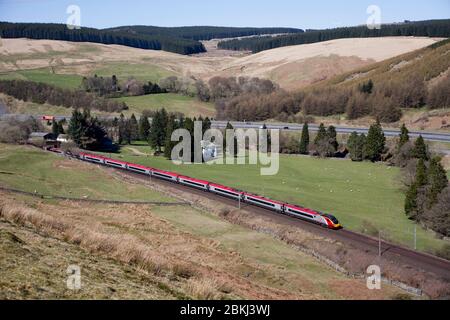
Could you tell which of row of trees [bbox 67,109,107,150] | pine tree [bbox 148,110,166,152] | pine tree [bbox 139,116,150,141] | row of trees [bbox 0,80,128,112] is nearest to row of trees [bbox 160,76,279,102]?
row of trees [bbox 0,80,128,112]

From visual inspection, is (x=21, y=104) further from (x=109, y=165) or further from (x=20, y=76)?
(x=109, y=165)

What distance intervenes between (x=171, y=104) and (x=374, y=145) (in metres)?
82.9

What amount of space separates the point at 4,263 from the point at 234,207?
4033 cm

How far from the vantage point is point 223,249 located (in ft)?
118

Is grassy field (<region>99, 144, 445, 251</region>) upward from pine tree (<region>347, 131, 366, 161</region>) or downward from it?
downward

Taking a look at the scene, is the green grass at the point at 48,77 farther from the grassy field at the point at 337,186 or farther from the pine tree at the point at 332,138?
the pine tree at the point at 332,138

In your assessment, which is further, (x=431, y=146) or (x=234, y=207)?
(x=431, y=146)

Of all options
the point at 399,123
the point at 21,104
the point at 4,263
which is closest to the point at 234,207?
the point at 4,263

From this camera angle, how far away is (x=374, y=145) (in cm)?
8550

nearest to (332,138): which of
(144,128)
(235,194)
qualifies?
(235,194)

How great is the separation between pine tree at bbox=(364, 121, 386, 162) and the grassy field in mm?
Answer: 2354

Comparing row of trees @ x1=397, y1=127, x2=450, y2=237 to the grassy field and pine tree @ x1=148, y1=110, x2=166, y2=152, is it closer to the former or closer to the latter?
the grassy field

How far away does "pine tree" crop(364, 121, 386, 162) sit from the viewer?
281ft

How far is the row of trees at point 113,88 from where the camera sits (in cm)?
16575
